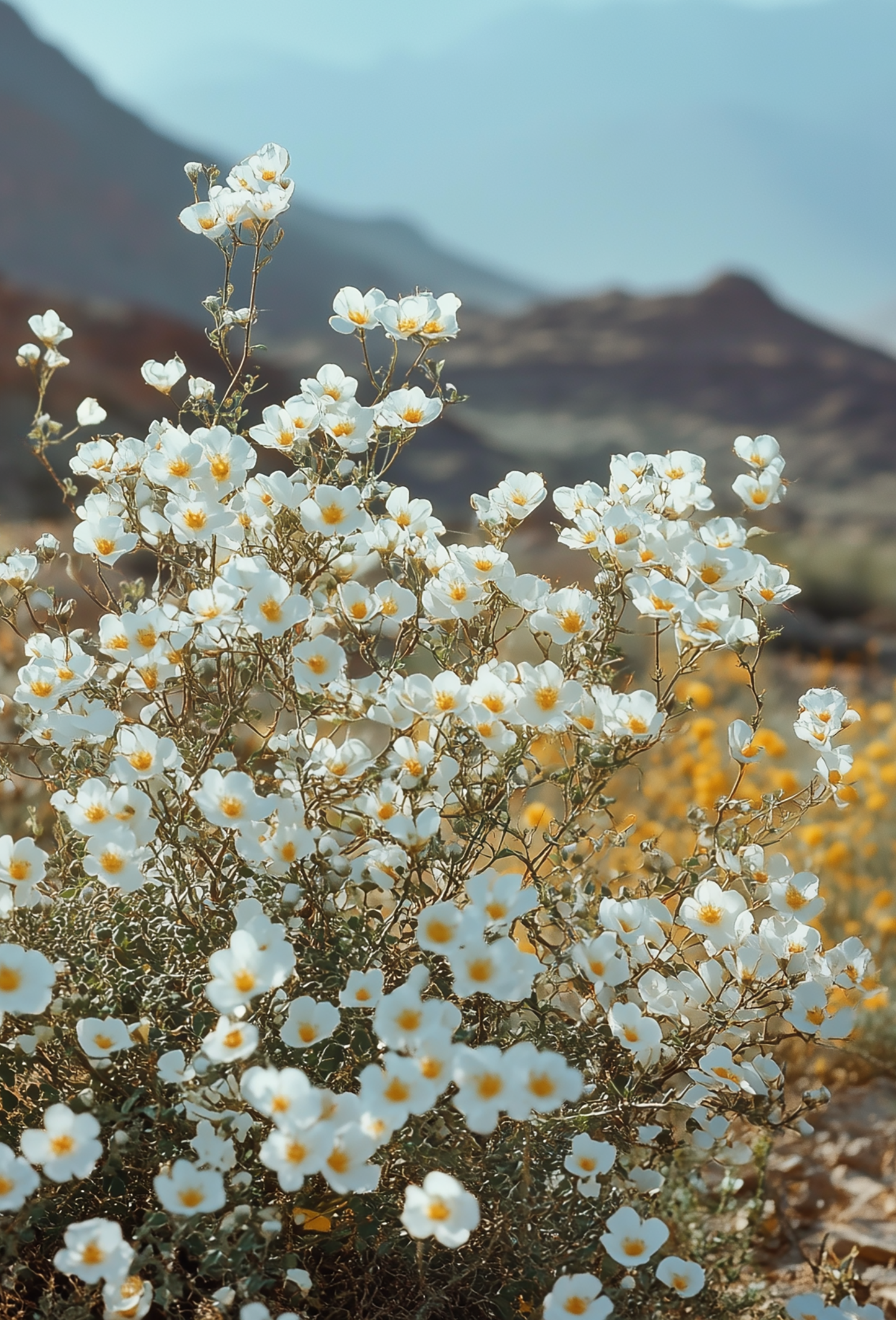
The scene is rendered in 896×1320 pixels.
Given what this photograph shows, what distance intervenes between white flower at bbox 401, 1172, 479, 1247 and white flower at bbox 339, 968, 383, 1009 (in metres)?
0.28

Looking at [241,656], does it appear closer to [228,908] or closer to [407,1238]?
[228,908]

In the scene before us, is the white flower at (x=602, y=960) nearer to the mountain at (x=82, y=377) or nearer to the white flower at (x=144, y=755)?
the white flower at (x=144, y=755)

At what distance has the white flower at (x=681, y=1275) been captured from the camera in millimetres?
1546

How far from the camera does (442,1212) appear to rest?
115cm

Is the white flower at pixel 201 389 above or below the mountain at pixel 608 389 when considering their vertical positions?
below

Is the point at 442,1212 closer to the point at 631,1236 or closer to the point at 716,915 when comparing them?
the point at 631,1236

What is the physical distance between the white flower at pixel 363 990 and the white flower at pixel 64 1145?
0.32m

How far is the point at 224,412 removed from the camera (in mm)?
1728

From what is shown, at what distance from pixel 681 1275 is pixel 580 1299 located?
260 millimetres

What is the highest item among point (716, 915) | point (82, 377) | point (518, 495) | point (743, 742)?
point (82, 377)

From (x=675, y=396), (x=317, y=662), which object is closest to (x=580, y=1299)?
(x=317, y=662)

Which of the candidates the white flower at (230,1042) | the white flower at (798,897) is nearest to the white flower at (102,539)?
the white flower at (230,1042)

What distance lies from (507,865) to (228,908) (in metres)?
1.70

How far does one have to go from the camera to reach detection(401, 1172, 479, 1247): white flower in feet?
3.73
